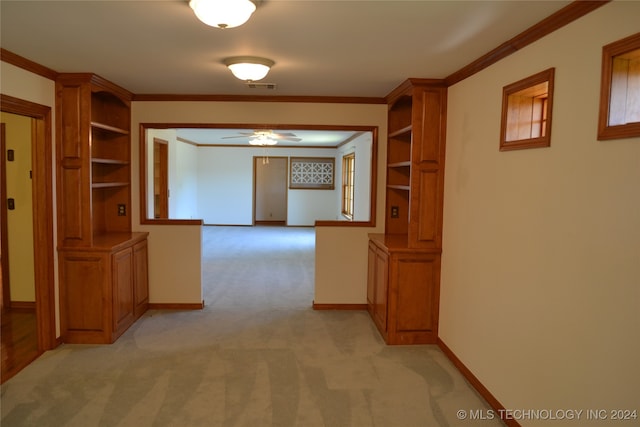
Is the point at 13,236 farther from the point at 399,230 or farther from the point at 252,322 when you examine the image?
the point at 399,230

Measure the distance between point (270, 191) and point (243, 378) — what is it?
30.5 feet

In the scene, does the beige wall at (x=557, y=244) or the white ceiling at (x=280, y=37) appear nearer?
the beige wall at (x=557, y=244)

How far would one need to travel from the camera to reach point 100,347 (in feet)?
12.3

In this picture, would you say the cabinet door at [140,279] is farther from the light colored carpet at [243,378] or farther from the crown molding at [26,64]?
the crown molding at [26,64]

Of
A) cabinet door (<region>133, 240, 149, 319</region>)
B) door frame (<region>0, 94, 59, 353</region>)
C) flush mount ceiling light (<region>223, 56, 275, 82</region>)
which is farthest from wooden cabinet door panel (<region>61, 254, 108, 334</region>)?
flush mount ceiling light (<region>223, 56, 275, 82</region>)

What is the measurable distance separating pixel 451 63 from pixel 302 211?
9.16 m

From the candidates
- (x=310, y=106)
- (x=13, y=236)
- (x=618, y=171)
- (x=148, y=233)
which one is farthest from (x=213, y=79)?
(x=618, y=171)

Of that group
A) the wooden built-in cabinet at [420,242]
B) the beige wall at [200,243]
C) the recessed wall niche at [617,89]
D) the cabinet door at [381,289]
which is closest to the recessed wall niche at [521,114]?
the recessed wall niche at [617,89]

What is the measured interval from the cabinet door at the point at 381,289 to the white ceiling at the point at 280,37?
1.64 m

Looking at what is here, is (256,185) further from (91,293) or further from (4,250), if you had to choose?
(91,293)

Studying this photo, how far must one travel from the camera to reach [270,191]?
12289mm

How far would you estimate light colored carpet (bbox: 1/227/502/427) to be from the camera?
271 centimetres

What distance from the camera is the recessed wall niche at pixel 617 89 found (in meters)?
1.85

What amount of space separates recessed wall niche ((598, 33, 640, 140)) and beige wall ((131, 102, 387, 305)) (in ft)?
9.66
